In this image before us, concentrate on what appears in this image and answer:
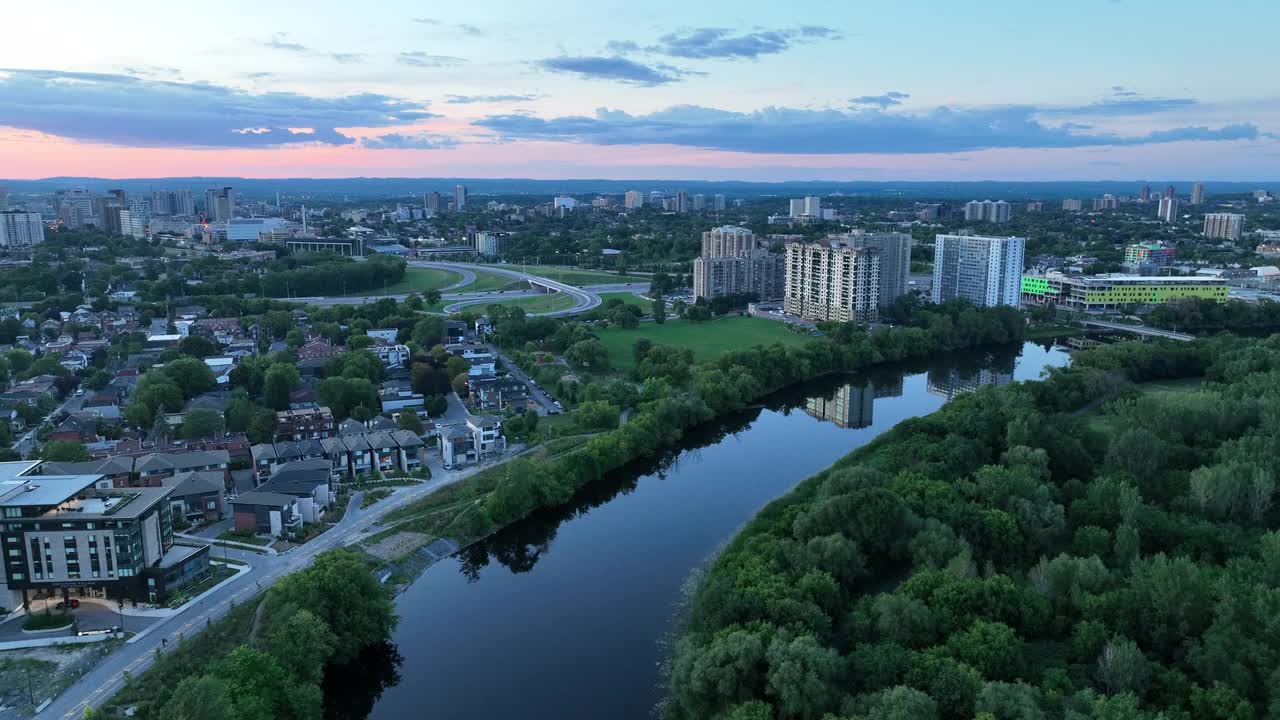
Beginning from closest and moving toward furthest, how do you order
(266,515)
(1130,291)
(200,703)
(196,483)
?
(200,703) < (266,515) < (196,483) < (1130,291)

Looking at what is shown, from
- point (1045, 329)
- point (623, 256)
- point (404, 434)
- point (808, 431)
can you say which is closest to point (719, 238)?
point (623, 256)

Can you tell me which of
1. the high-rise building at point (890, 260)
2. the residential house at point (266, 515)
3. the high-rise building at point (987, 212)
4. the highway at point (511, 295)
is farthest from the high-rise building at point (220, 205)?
the residential house at point (266, 515)

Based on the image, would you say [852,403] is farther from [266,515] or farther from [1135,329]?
[1135,329]

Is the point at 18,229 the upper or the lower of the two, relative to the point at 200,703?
upper

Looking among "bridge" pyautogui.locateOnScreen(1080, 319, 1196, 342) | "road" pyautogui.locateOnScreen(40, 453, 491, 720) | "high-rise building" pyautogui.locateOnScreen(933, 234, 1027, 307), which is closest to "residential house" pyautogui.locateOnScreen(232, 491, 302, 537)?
"road" pyautogui.locateOnScreen(40, 453, 491, 720)

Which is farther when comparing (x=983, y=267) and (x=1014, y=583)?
(x=983, y=267)

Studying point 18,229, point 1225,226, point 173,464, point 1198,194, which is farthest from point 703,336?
point 1198,194

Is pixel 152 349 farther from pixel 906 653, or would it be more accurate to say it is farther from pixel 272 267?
pixel 906 653
